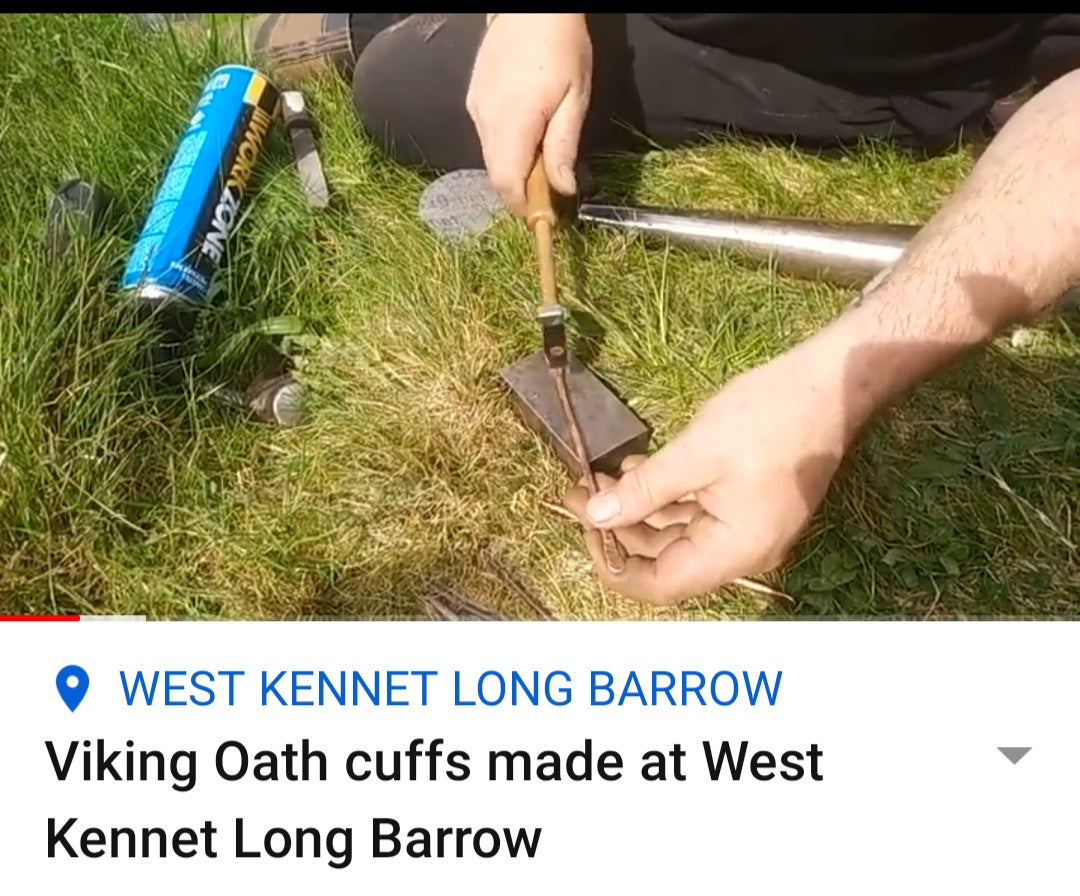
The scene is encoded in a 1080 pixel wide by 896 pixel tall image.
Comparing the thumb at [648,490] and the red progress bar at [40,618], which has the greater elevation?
the thumb at [648,490]

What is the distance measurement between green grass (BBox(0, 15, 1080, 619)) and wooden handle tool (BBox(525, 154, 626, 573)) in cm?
13

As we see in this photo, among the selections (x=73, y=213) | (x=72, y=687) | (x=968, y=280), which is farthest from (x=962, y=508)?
(x=73, y=213)

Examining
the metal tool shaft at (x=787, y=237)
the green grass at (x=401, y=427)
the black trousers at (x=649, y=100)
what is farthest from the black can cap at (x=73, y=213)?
the metal tool shaft at (x=787, y=237)

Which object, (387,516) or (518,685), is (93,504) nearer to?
(387,516)

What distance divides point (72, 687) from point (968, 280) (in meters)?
1.12

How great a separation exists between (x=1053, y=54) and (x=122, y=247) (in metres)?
1.55

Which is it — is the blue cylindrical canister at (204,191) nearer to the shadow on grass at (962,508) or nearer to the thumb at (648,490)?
the thumb at (648,490)

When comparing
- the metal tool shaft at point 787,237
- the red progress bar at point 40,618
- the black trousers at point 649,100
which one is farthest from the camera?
the black trousers at point 649,100

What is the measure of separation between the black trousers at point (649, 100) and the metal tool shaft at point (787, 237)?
214mm

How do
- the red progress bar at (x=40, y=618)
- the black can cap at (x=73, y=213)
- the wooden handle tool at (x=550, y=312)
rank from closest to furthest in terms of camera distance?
the red progress bar at (x=40, y=618)
the wooden handle tool at (x=550, y=312)
the black can cap at (x=73, y=213)

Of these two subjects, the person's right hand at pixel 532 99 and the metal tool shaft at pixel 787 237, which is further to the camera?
the metal tool shaft at pixel 787 237

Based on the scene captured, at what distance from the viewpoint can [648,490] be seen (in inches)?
49.6

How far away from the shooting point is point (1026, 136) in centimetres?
137

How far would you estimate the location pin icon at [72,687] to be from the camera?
120 cm
